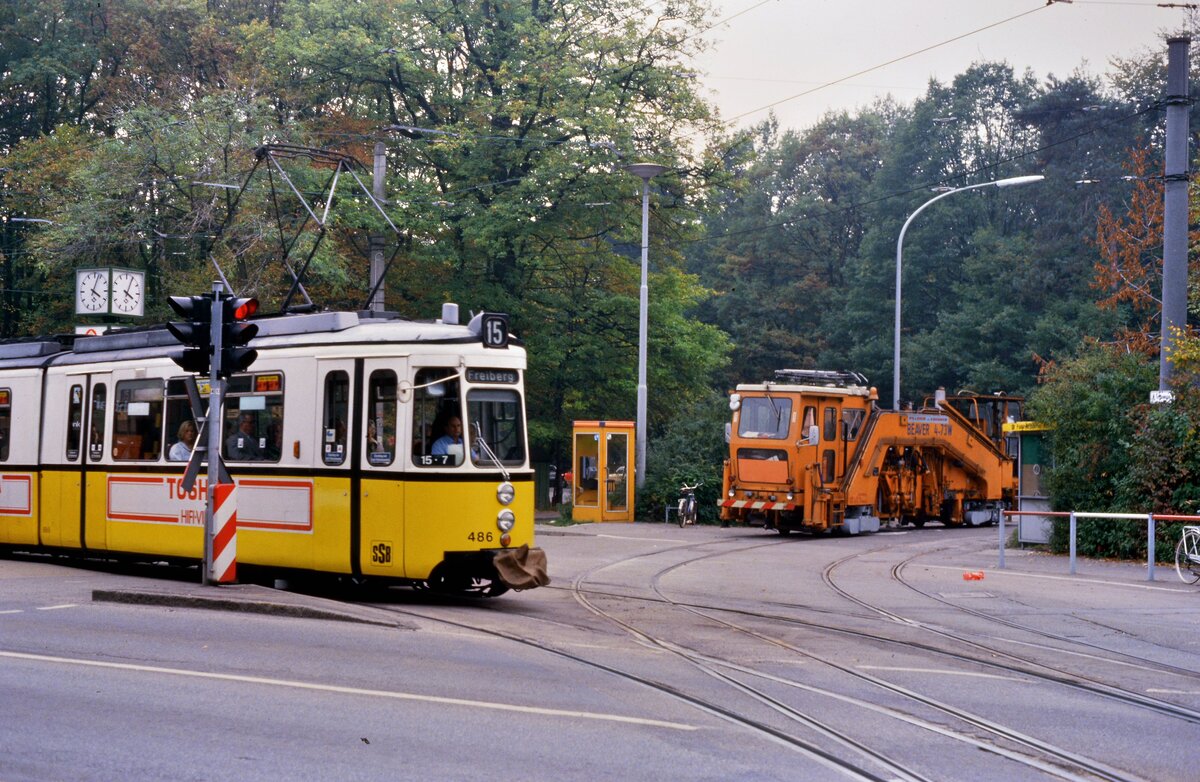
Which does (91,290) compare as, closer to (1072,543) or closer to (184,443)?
→ (184,443)

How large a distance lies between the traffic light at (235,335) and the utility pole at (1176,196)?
545 inches

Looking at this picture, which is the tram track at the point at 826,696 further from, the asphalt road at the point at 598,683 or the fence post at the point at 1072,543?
the fence post at the point at 1072,543

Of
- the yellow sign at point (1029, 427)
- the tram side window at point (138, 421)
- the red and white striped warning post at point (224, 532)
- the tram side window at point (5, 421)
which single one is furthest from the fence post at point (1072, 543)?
the tram side window at point (5, 421)

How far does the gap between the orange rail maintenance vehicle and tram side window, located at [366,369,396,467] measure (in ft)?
46.1

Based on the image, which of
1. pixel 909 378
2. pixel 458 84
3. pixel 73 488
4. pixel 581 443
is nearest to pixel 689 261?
pixel 909 378

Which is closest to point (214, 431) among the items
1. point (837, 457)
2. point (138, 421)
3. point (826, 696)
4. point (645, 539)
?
point (138, 421)

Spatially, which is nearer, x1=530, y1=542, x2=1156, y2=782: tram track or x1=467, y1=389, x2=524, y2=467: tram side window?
x1=530, y1=542, x2=1156, y2=782: tram track

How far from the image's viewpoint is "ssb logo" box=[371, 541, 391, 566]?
14102mm

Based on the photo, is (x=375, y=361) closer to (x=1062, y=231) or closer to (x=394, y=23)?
(x=394, y=23)

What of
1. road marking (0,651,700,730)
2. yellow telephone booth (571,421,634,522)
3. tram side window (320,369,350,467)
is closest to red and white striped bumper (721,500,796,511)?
yellow telephone booth (571,421,634,522)

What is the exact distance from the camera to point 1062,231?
57719 millimetres

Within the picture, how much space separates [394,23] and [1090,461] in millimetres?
23066

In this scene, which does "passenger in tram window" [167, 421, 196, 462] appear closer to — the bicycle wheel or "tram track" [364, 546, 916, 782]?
"tram track" [364, 546, 916, 782]

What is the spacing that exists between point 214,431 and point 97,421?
397cm
